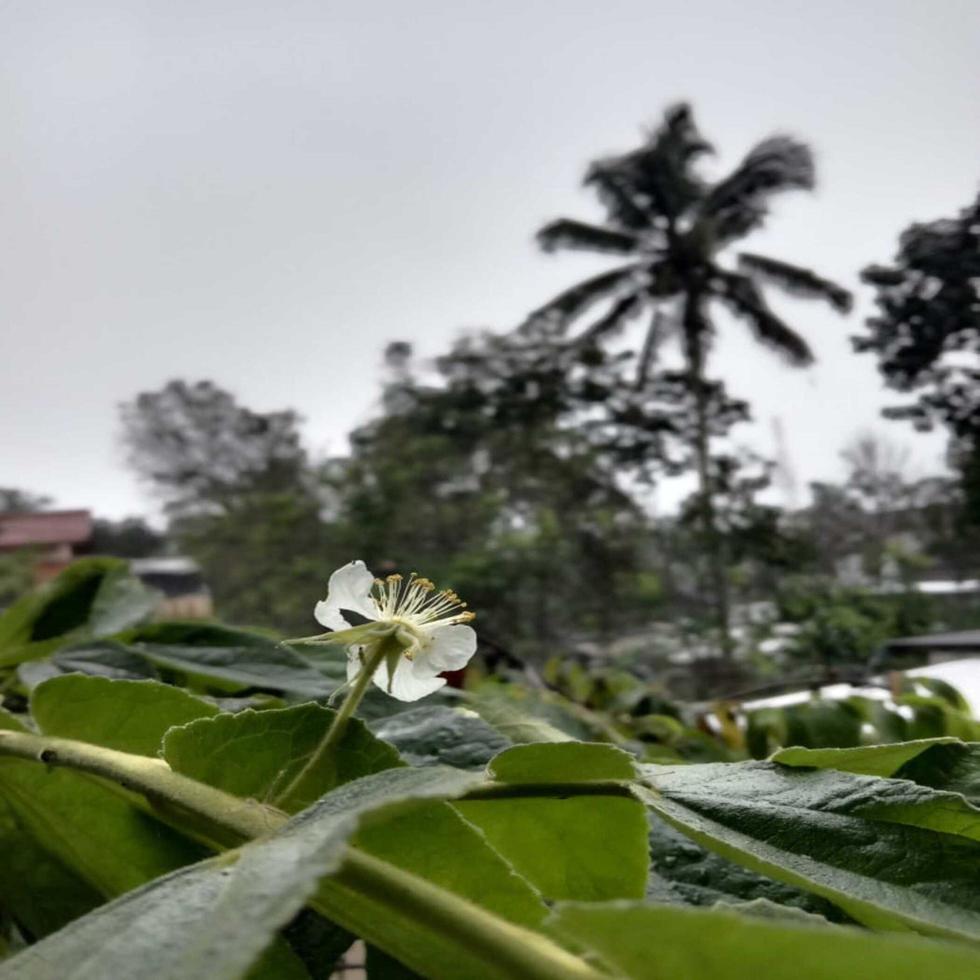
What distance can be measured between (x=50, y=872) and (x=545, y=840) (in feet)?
0.29

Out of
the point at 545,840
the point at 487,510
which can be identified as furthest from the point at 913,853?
the point at 487,510

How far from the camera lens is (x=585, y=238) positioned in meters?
5.16

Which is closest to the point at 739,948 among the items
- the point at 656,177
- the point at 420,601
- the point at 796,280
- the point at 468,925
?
the point at 468,925

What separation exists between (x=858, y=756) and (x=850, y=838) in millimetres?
17

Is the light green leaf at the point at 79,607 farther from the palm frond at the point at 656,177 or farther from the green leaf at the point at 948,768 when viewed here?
the palm frond at the point at 656,177

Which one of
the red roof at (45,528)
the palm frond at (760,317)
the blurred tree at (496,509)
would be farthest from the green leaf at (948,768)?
the palm frond at (760,317)

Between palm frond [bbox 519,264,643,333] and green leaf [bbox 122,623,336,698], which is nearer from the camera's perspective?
green leaf [bbox 122,623,336,698]

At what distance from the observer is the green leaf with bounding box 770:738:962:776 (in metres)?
0.10

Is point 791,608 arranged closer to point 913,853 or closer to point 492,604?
point 492,604

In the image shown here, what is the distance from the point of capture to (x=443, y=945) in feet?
0.25

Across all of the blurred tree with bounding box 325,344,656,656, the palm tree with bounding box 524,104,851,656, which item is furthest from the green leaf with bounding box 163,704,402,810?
the palm tree with bounding box 524,104,851,656

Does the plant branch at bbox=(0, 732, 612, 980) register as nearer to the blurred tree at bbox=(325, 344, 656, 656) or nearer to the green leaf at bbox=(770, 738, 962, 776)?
the green leaf at bbox=(770, 738, 962, 776)

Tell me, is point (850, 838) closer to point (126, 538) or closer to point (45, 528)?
point (45, 528)

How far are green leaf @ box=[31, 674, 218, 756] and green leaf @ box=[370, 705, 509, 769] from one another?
0.10ft
